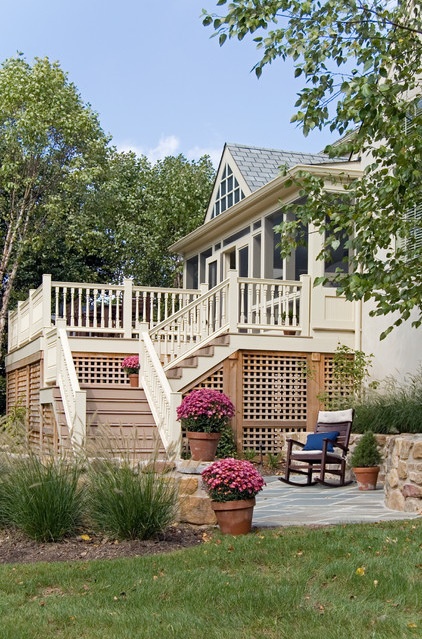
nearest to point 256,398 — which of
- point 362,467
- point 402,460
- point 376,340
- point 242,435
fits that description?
point 242,435

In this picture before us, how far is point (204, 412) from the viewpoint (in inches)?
447

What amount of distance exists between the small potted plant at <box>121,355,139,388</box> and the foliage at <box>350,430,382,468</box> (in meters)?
4.81

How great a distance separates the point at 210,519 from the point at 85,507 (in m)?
1.13

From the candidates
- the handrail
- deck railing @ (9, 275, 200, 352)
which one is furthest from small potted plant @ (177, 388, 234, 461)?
deck railing @ (9, 275, 200, 352)

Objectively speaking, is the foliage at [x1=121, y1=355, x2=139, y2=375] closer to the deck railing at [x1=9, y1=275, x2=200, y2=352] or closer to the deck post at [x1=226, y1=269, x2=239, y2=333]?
the deck railing at [x1=9, y1=275, x2=200, y2=352]

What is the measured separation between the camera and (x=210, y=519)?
7074 mm

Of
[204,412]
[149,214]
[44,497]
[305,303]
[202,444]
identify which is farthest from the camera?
[149,214]

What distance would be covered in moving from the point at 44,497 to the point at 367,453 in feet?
15.9

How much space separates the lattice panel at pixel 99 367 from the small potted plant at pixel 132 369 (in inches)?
36.7

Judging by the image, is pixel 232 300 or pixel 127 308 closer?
pixel 232 300

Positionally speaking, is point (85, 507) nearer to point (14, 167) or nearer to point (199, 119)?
point (199, 119)

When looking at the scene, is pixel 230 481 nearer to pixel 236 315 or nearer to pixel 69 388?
pixel 69 388

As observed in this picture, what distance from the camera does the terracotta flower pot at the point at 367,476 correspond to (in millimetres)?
9961

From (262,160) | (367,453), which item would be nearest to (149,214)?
(262,160)
